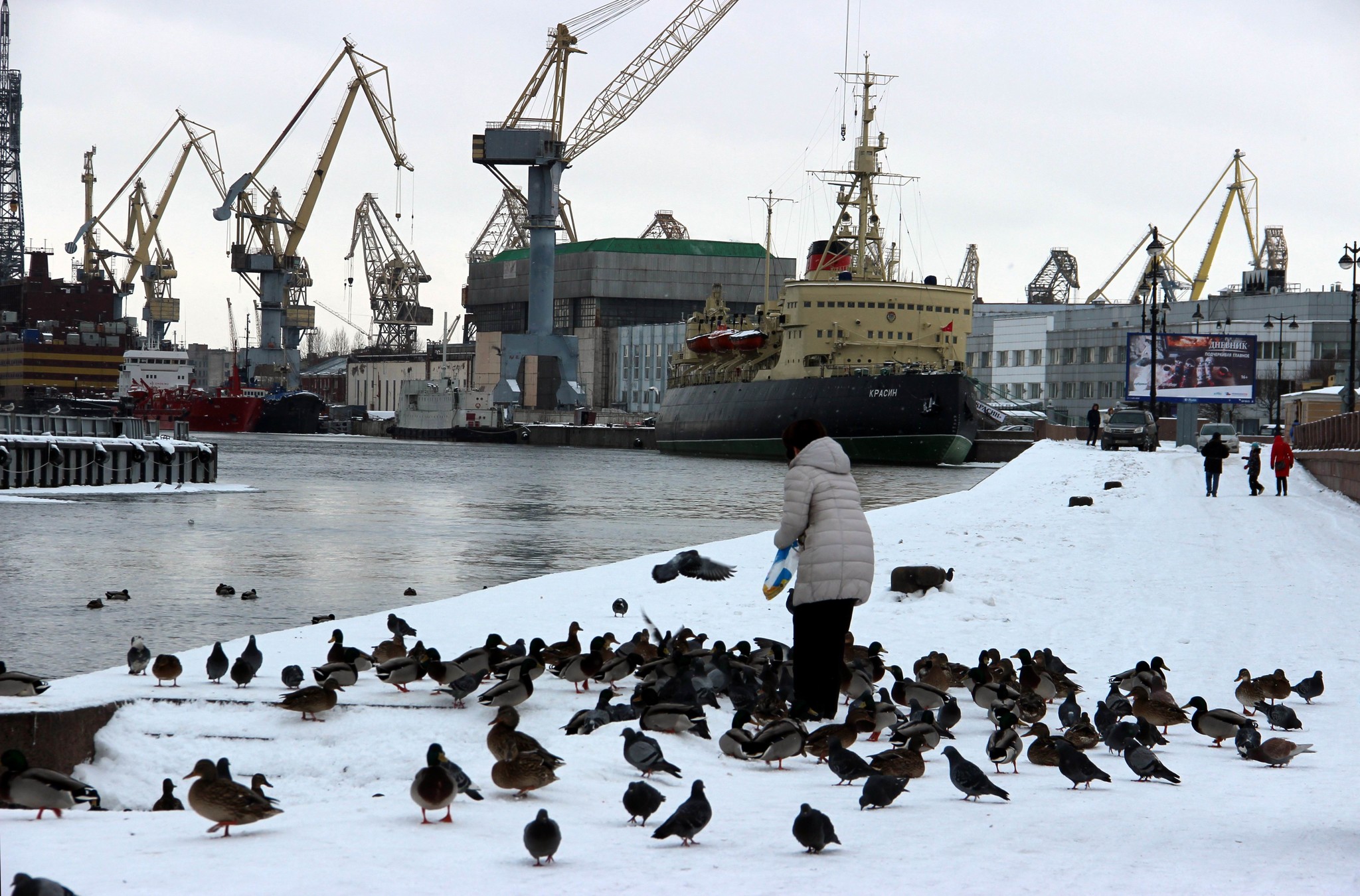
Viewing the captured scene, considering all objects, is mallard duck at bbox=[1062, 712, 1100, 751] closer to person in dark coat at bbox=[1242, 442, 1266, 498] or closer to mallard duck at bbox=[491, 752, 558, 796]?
mallard duck at bbox=[491, 752, 558, 796]

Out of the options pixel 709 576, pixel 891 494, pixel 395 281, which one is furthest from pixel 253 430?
pixel 709 576

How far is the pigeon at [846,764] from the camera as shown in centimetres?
703

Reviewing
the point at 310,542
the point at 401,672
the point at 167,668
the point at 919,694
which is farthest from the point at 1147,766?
the point at 310,542

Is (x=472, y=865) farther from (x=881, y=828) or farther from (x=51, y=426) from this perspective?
(x=51, y=426)

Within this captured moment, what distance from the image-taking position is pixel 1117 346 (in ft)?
378

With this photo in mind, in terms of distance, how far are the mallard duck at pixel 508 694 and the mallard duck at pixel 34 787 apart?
266 centimetres

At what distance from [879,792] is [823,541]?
6.46ft

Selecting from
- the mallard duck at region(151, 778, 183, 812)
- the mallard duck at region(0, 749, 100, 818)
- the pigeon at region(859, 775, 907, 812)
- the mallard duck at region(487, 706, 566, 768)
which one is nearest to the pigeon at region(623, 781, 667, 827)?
the mallard duck at region(487, 706, 566, 768)

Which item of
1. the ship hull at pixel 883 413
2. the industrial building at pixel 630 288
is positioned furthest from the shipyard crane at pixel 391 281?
A: the ship hull at pixel 883 413

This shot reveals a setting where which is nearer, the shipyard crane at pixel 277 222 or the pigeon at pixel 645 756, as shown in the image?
the pigeon at pixel 645 756

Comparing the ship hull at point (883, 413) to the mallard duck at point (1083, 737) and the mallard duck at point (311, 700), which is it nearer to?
the mallard duck at point (1083, 737)

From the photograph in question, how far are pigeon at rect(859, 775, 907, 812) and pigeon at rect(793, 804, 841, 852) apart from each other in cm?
85

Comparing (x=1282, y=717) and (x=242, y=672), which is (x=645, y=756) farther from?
(x=1282, y=717)

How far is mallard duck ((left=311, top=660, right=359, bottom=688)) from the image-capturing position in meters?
8.64
